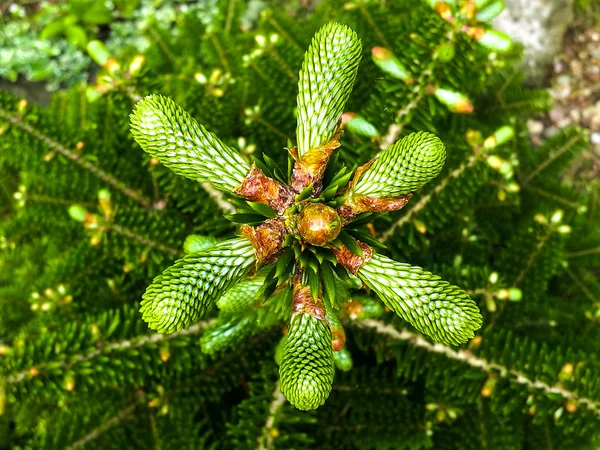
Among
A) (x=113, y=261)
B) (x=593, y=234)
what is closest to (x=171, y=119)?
(x=113, y=261)

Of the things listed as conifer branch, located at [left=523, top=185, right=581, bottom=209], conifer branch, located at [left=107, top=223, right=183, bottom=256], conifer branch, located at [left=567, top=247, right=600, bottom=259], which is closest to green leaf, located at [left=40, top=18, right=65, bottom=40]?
conifer branch, located at [left=107, top=223, right=183, bottom=256]

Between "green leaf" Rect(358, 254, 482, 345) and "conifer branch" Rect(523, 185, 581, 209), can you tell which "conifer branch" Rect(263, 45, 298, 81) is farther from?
"conifer branch" Rect(523, 185, 581, 209)

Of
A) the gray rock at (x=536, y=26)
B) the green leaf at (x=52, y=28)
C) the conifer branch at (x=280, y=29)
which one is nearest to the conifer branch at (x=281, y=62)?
the conifer branch at (x=280, y=29)

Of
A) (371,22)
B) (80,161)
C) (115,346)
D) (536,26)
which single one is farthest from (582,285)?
(80,161)

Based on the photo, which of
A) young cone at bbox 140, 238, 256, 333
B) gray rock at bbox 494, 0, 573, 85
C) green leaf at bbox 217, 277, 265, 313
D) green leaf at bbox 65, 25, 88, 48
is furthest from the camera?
green leaf at bbox 65, 25, 88, 48

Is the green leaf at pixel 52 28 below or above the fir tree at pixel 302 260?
below

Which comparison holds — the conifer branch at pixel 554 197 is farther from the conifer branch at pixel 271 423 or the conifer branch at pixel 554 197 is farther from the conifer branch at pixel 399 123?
the conifer branch at pixel 271 423

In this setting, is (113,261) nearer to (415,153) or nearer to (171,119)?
(171,119)
